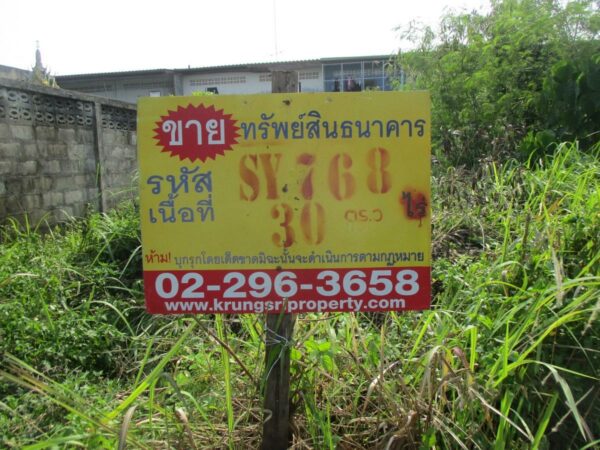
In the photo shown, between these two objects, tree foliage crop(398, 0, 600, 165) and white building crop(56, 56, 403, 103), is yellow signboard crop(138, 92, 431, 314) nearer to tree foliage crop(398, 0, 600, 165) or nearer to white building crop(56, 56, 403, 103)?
tree foliage crop(398, 0, 600, 165)

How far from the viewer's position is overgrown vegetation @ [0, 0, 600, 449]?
5.35 ft

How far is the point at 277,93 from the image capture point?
1.68m

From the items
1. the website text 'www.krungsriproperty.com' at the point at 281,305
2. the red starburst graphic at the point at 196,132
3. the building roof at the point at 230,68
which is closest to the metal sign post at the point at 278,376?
the website text 'www.krungsriproperty.com' at the point at 281,305

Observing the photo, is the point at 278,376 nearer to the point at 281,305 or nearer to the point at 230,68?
the point at 281,305

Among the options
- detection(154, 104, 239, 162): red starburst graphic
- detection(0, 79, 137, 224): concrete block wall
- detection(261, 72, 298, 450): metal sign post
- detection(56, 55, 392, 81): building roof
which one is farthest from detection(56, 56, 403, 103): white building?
detection(261, 72, 298, 450): metal sign post

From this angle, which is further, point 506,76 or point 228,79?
point 228,79

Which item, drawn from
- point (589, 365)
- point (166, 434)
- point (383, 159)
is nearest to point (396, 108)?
point (383, 159)

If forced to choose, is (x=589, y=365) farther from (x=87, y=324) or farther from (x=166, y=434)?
(x=87, y=324)

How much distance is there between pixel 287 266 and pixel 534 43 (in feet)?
17.0

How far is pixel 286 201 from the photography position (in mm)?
1671

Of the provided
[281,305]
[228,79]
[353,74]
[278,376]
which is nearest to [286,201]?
[281,305]

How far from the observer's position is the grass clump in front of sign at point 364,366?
5.30ft

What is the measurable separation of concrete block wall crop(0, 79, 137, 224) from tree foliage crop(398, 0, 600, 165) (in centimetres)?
376

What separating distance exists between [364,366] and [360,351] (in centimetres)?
20
